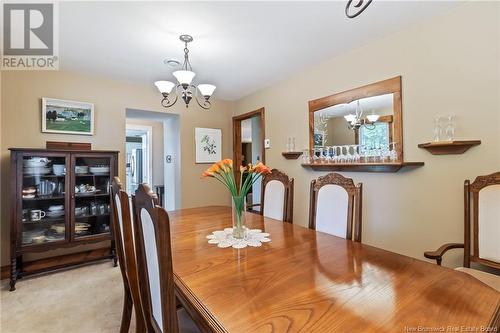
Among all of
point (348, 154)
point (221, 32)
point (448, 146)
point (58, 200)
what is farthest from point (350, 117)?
point (58, 200)

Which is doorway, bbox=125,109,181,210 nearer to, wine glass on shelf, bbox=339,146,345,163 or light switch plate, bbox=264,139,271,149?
light switch plate, bbox=264,139,271,149

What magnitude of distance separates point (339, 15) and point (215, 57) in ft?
4.15

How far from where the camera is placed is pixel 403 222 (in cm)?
216

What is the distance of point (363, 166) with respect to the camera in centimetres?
241

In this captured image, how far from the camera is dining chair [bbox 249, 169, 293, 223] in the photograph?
2.20 meters

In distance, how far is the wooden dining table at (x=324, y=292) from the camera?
705 mm

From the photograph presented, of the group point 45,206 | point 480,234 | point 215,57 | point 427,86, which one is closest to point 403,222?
point 480,234

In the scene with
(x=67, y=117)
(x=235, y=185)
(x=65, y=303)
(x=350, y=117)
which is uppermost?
(x=67, y=117)

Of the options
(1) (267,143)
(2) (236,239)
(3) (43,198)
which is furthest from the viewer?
(1) (267,143)

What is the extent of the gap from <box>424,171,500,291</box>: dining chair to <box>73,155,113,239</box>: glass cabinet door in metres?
3.22

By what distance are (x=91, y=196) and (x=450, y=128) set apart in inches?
143

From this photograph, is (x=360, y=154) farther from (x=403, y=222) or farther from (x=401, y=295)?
(x=401, y=295)

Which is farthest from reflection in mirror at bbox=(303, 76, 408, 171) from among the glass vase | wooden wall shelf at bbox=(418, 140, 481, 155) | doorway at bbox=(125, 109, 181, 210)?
doorway at bbox=(125, 109, 181, 210)

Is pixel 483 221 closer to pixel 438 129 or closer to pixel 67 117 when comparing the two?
pixel 438 129
